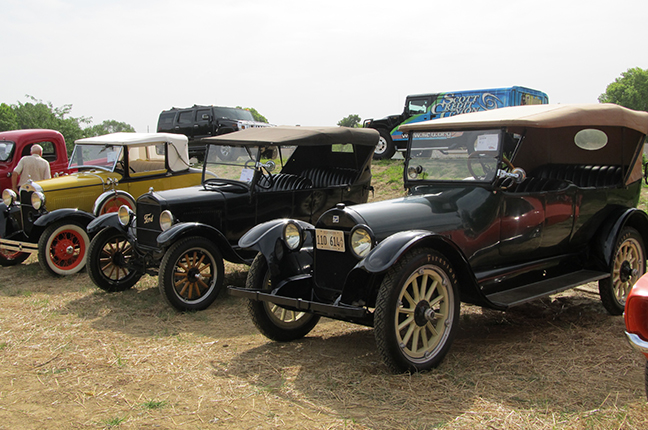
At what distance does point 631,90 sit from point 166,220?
58640mm

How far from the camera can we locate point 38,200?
7828 millimetres

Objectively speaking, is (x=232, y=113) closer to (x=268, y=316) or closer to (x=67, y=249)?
(x=67, y=249)

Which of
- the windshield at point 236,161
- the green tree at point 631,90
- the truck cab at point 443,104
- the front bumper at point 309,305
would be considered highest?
the green tree at point 631,90

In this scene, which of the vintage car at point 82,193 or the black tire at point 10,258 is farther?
the black tire at point 10,258

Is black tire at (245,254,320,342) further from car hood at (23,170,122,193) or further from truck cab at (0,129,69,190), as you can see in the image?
truck cab at (0,129,69,190)

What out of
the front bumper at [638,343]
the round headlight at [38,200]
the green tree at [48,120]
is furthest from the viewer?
the green tree at [48,120]

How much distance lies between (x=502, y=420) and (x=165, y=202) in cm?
445

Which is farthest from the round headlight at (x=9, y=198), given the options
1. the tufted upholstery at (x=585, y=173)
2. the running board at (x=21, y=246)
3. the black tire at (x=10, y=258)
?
the tufted upholstery at (x=585, y=173)

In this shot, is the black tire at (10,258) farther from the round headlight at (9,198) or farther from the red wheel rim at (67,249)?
the red wheel rim at (67,249)

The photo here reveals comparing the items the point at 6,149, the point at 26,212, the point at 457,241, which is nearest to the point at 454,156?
the point at 457,241

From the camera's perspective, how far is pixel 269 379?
3.75 meters

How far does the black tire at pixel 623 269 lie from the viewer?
17.1ft

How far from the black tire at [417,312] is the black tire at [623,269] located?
2216 mm

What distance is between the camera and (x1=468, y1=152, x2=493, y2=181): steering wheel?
15.1 feet
